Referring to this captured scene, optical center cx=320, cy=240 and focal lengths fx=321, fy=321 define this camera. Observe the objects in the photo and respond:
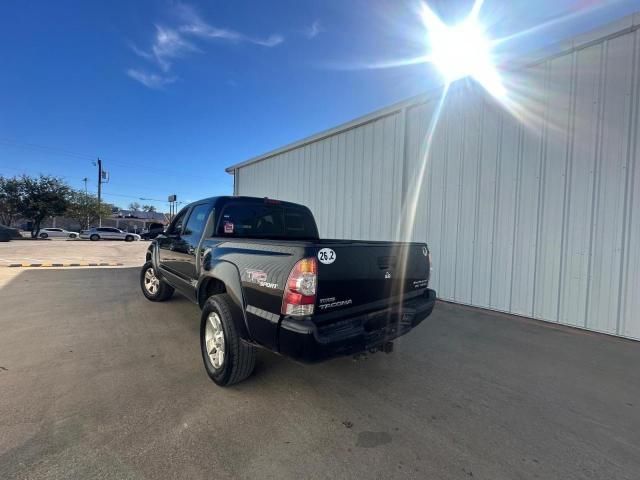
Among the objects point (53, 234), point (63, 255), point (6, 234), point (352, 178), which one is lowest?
point (63, 255)

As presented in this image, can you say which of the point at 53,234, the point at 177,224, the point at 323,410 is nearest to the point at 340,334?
the point at 323,410

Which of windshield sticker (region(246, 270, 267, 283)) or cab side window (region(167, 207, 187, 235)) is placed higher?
cab side window (region(167, 207, 187, 235))

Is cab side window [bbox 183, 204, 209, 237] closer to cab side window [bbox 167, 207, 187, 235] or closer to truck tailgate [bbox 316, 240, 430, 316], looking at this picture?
cab side window [bbox 167, 207, 187, 235]

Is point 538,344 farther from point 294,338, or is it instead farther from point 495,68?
point 495,68

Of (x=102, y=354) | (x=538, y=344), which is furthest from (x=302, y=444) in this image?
(x=538, y=344)

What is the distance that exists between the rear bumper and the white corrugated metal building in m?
3.53

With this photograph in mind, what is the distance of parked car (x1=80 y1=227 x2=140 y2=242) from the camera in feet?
101

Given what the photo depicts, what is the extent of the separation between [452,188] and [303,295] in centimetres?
503

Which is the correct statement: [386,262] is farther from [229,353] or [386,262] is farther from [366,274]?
[229,353]

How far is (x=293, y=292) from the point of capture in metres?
2.26

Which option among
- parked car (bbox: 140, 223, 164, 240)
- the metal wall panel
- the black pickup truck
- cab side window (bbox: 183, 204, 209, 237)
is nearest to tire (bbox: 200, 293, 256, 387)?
A: the black pickup truck

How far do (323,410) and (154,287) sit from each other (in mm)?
4609

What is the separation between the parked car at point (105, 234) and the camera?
30.7 metres

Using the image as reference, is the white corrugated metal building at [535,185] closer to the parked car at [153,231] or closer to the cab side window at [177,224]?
the cab side window at [177,224]
